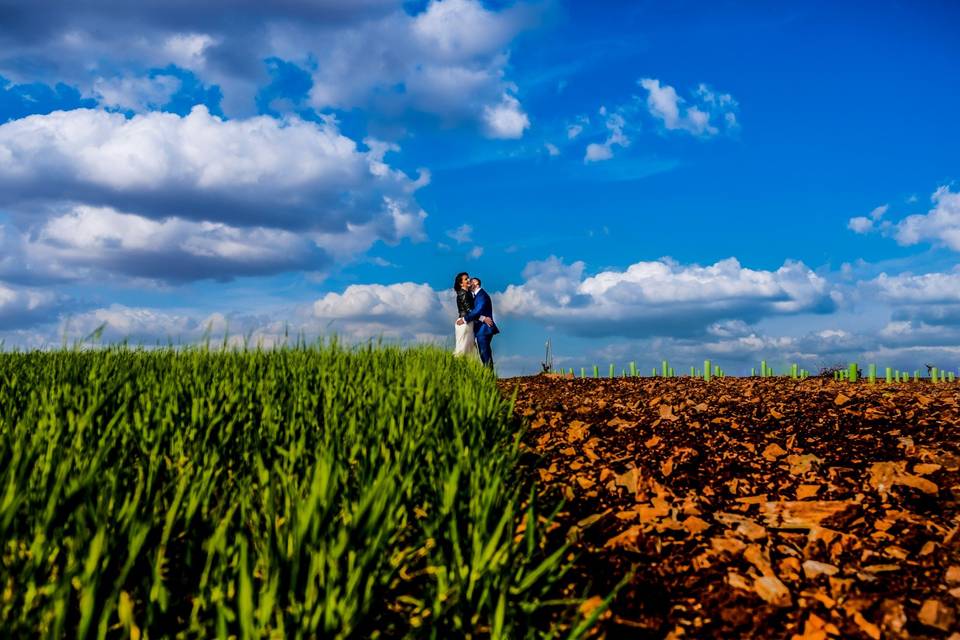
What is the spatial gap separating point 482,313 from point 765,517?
8903mm

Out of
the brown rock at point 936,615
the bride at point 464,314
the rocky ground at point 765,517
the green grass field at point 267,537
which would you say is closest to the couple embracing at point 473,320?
the bride at point 464,314

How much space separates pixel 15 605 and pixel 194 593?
25.5 inches

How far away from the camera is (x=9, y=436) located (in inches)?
162

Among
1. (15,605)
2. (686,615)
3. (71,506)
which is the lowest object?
(686,615)

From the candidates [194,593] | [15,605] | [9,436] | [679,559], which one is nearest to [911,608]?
[679,559]

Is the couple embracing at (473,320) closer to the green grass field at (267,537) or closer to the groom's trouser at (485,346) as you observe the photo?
the groom's trouser at (485,346)

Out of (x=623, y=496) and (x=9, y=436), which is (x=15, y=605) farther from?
(x=623, y=496)

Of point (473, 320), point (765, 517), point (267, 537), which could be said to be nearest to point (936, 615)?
point (765, 517)

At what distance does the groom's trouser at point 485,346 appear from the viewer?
13031 mm

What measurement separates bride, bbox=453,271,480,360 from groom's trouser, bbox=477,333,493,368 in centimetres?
11

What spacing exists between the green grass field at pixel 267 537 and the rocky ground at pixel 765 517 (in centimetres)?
39

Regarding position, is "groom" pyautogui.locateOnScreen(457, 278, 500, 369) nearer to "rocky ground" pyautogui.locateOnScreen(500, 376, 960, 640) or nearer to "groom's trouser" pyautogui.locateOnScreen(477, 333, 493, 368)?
"groom's trouser" pyautogui.locateOnScreen(477, 333, 493, 368)

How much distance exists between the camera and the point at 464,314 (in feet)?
42.6

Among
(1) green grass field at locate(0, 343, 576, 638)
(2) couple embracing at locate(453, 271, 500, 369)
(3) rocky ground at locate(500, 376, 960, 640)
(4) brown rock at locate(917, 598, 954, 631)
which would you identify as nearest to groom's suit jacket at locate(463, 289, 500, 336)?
(2) couple embracing at locate(453, 271, 500, 369)
